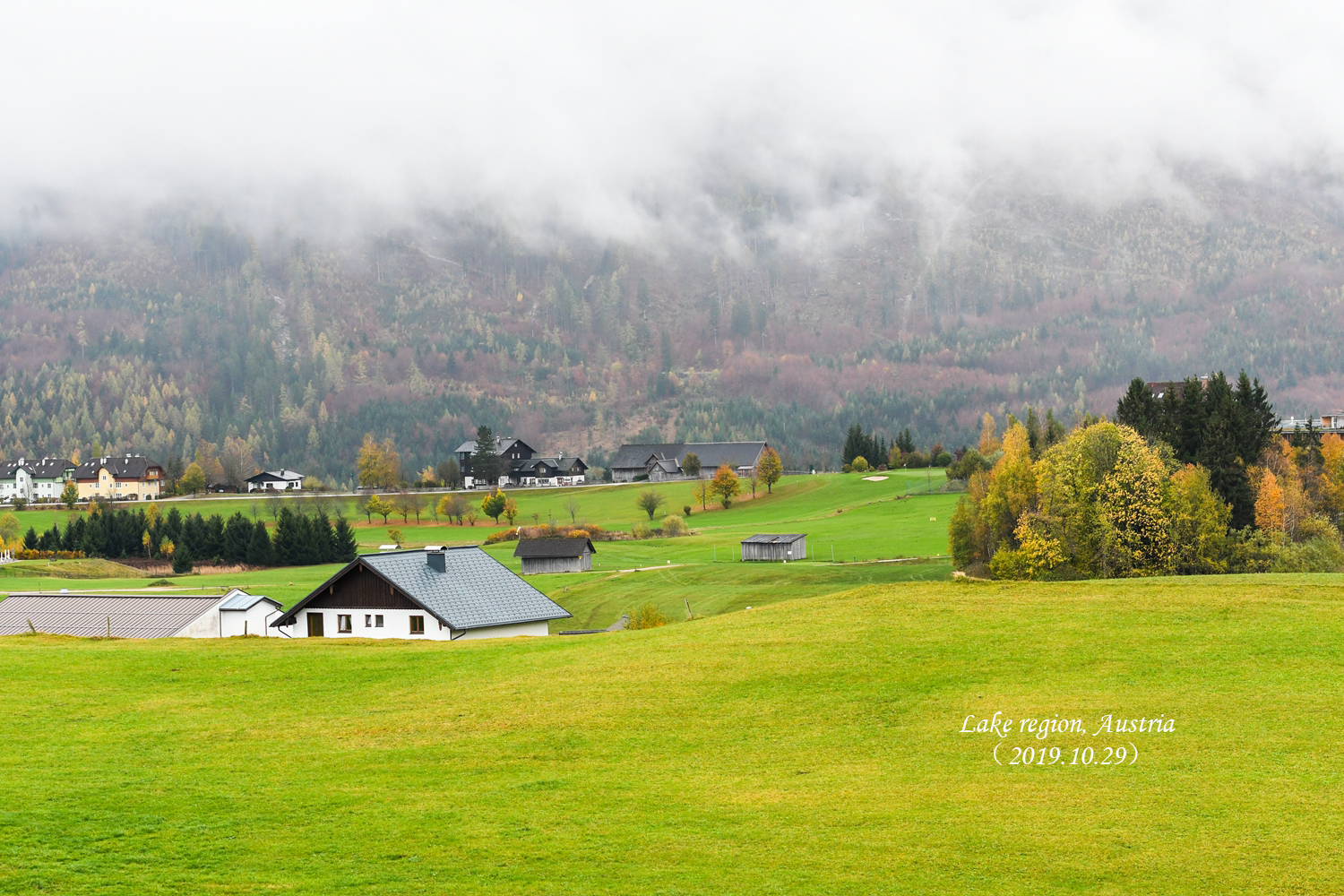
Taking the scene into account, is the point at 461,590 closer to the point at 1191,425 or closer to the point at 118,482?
the point at 1191,425

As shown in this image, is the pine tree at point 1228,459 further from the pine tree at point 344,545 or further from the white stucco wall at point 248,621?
the pine tree at point 344,545

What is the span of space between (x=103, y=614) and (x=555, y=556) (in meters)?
45.7

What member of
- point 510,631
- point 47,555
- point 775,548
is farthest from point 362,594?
point 47,555

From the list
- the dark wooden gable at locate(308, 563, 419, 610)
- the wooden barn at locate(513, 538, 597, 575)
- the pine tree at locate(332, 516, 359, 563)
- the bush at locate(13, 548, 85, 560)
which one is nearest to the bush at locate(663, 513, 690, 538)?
the wooden barn at locate(513, 538, 597, 575)

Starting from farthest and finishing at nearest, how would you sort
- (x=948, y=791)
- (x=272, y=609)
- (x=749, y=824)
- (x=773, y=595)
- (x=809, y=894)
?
(x=773, y=595) → (x=272, y=609) → (x=948, y=791) → (x=749, y=824) → (x=809, y=894)

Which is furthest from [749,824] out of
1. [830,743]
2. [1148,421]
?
[1148,421]

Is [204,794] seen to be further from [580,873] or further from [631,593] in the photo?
[631,593]

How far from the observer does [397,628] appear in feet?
155

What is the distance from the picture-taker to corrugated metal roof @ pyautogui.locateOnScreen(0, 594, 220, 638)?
5775cm

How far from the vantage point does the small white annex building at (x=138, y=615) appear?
57844mm

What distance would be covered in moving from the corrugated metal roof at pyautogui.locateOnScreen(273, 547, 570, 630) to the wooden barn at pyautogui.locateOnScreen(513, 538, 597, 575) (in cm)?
Answer: 4704

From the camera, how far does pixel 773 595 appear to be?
239 ft

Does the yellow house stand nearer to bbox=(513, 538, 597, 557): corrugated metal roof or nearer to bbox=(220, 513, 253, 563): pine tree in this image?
bbox=(220, 513, 253, 563): pine tree

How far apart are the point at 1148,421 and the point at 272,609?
66.3 m
